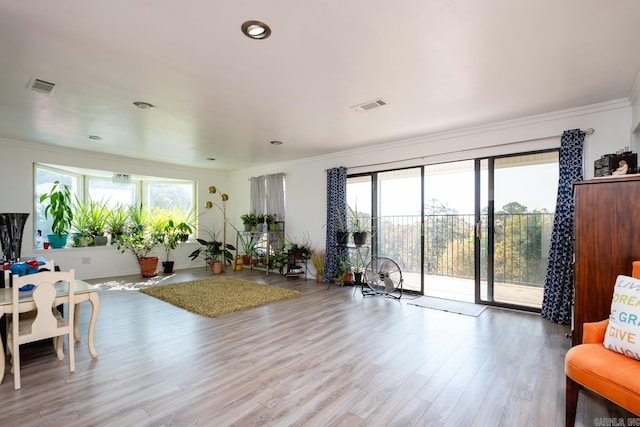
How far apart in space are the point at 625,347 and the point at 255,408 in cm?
217

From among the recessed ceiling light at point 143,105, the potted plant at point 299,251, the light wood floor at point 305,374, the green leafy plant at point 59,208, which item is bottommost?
the light wood floor at point 305,374

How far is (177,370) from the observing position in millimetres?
2410

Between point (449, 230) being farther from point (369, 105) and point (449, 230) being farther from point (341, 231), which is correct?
point (369, 105)

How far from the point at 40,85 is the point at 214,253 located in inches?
180

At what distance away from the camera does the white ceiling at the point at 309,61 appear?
1.85m

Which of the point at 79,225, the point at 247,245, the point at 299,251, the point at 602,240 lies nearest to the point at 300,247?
the point at 299,251

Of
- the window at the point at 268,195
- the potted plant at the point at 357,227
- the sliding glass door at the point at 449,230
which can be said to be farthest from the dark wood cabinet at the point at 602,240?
the window at the point at 268,195

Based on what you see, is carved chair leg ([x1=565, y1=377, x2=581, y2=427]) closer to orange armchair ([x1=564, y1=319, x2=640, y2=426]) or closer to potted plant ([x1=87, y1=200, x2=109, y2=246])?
orange armchair ([x1=564, y1=319, x2=640, y2=426])

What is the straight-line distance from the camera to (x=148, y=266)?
20.4 ft

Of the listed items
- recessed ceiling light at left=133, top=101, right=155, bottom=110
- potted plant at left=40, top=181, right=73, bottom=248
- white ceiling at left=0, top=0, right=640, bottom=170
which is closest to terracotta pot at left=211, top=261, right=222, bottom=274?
potted plant at left=40, top=181, right=73, bottom=248

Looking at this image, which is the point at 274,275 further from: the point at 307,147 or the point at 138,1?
the point at 138,1

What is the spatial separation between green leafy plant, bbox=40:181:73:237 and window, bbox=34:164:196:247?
0.09 metres

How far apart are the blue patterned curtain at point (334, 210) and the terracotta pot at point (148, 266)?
3.58m

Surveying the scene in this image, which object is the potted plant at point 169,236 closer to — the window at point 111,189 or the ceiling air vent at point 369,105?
the window at point 111,189
